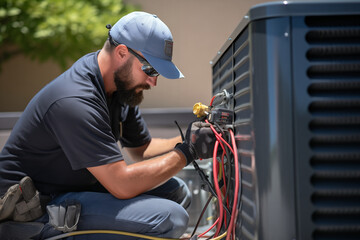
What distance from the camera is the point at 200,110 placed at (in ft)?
4.01

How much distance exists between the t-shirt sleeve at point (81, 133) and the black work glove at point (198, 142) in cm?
24

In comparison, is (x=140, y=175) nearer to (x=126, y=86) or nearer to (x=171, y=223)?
(x=171, y=223)

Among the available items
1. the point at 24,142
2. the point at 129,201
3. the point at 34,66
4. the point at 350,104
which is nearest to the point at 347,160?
the point at 350,104

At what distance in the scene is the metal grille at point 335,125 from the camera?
77 centimetres

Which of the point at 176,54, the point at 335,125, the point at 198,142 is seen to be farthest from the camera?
the point at 176,54

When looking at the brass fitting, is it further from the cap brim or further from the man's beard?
the man's beard

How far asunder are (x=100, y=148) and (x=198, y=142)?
1.09 ft

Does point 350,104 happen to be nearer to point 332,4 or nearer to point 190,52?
point 332,4

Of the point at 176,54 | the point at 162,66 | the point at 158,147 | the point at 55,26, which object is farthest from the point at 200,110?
the point at 176,54

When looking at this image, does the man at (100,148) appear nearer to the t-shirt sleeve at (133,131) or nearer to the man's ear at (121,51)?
the man's ear at (121,51)

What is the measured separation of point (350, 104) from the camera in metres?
0.78

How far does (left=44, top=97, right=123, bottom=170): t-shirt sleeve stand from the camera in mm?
1170

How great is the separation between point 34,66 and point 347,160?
15.4ft

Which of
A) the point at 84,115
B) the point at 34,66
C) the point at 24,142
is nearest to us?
the point at 84,115
